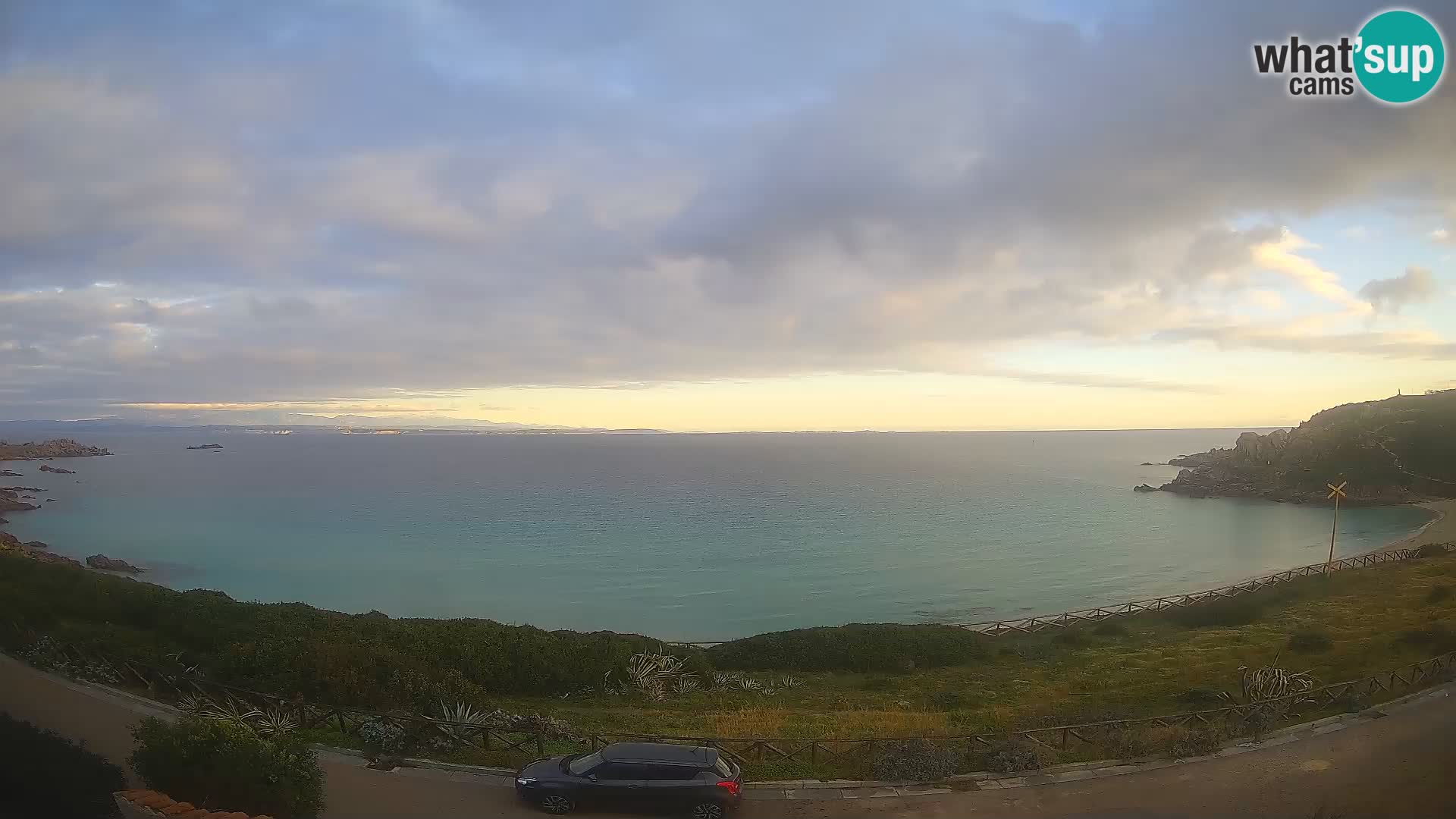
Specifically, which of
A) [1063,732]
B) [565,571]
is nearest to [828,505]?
[565,571]

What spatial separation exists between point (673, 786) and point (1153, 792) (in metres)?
8.18

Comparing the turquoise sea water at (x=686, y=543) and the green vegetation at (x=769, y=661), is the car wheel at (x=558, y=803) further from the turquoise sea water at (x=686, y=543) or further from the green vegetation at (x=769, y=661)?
the turquoise sea water at (x=686, y=543)

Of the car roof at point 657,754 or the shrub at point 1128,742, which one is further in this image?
the shrub at point 1128,742

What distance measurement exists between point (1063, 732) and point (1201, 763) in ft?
7.61

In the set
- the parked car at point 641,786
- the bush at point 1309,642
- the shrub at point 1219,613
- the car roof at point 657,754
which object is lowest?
the shrub at point 1219,613

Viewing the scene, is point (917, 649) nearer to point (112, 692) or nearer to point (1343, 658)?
point (1343, 658)

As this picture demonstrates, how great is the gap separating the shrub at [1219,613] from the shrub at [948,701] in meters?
18.8

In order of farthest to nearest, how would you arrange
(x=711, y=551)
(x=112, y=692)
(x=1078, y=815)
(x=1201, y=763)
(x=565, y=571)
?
(x=711, y=551)
(x=565, y=571)
(x=112, y=692)
(x=1201, y=763)
(x=1078, y=815)

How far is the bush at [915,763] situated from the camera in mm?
12570

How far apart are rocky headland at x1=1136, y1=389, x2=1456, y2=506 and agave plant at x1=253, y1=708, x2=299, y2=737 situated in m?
117

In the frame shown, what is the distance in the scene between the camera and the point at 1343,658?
23.2 m

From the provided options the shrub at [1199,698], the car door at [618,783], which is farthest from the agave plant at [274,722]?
the shrub at [1199,698]

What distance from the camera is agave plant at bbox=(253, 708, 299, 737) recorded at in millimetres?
13617

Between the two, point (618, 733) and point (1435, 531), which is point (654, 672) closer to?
point (618, 733)
